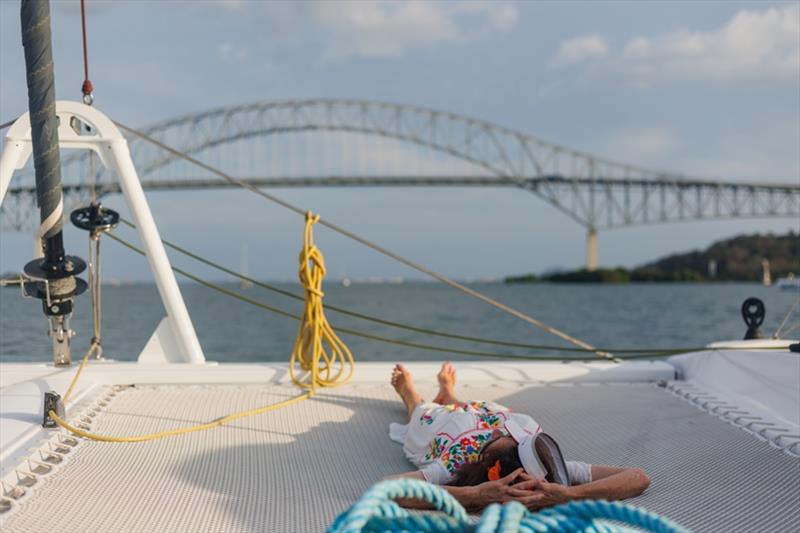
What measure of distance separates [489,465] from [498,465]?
0.02 meters

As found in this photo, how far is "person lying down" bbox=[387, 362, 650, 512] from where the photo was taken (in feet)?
5.14

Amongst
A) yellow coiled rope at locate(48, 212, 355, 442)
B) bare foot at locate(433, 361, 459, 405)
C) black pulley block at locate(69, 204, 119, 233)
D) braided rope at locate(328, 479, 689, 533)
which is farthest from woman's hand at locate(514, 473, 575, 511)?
black pulley block at locate(69, 204, 119, 233)

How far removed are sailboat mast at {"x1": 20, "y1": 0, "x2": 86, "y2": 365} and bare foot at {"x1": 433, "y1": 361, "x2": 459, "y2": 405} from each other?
4.11 ft

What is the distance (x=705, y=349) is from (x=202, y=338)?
15.2 meters

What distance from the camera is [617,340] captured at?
17766 millimetres

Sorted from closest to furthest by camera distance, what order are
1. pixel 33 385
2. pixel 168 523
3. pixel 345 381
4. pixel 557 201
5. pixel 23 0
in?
1. pixel 168 523
2. pixel 23 0
3. pixel 33 385
4. pixel 345 381
5. pixel 557 201

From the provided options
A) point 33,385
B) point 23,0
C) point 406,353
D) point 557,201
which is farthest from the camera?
point 557,201

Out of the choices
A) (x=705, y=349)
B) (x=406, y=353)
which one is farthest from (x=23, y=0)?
(x=406, y=353)

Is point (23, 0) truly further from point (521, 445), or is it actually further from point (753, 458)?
point (753, 458)

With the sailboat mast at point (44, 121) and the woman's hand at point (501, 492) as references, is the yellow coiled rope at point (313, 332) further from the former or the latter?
the woman's hand at point (501, 492)

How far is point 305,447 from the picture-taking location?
2080mm

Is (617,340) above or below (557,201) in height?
below

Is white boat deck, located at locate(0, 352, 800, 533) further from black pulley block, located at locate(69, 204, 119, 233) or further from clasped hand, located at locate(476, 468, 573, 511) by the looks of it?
black pulley block, located at locate(69, 204, 119, 233)

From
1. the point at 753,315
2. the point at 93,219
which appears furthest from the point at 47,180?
the point at 753,315
